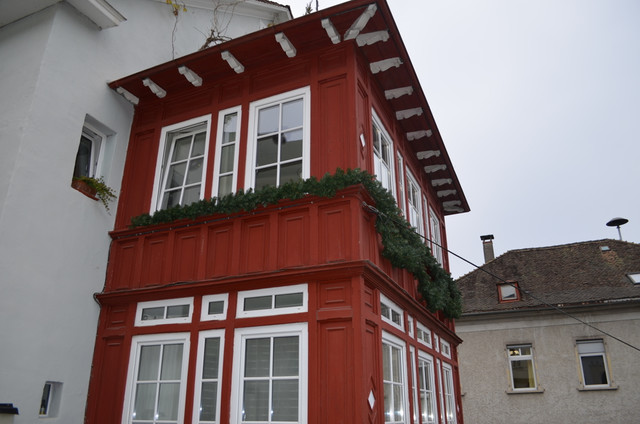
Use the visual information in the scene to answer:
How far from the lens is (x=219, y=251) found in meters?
7.48

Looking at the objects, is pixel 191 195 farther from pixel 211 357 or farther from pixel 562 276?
pixel 562 276

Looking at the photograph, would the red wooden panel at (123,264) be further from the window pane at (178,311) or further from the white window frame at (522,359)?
the white window frame at (522,359)

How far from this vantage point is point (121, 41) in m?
9.40

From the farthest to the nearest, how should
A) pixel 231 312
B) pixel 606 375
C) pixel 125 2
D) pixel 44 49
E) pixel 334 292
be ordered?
pixel 606 375 < pixel 125 2 < pixel 44 49 < pixel 231 312 < pixel 334 292

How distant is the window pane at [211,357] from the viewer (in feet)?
22.7

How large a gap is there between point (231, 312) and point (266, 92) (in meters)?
3.38

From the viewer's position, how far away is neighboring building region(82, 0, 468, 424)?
646cm

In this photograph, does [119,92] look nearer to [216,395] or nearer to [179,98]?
[179,98]

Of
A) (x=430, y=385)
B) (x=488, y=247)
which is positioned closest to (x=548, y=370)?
(x=488, y=247)

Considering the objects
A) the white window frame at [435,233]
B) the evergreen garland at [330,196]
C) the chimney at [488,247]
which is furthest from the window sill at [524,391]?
the evergreen garland at [330,196]

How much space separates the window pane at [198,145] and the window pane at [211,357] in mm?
3118

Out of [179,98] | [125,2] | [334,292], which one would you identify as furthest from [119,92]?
[334,292]

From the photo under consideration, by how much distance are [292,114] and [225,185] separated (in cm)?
146

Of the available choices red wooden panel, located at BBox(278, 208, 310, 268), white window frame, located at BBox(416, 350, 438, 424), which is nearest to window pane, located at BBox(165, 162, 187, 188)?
red wooden panel, located at BBox(278, 208, 310, 268)
